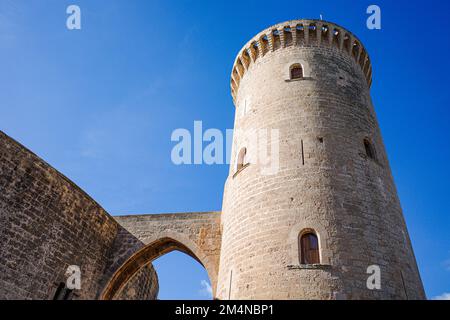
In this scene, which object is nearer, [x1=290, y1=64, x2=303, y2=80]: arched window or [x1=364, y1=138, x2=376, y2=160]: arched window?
[x1=364, y1=138, x2=376, y2=160]: arched window

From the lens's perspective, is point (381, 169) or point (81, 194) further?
point (81, 194)

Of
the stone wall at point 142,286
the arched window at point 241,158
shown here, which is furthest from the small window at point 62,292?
the arched window at point 241,158

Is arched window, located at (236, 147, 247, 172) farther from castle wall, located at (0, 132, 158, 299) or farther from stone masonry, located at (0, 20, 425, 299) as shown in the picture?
castle wall, located at (0, 132, 158, 299)

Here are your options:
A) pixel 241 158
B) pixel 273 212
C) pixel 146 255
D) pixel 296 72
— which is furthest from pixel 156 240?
pixel 296 72

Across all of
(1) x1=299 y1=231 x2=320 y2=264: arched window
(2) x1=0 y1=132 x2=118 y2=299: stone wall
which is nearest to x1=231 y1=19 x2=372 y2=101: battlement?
(1) x1=299 y1=231 x2=320 y2=264: arched window

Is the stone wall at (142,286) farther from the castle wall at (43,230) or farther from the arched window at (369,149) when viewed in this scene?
the arched window at (369,149)

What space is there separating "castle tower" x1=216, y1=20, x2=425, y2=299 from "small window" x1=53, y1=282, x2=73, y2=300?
5.28 meters

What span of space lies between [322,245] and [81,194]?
8.48m

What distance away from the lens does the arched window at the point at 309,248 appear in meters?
7.17

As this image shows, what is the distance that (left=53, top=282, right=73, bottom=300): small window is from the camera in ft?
33.9

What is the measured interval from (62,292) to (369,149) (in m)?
10.2
